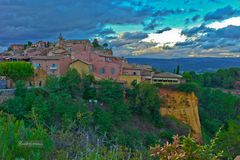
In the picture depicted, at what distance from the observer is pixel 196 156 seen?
7.82 ft

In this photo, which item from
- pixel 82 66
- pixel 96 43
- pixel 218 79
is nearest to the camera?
pixel 82 66

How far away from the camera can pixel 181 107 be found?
89.1 ft

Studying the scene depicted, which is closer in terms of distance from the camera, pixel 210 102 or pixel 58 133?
pixel 58 133

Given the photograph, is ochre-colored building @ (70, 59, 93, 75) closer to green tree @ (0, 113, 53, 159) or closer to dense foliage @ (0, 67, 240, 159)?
dense foliage @ (0, 67, 240, 159)

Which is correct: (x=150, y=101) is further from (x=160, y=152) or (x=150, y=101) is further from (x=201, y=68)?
(x=201, y=68)

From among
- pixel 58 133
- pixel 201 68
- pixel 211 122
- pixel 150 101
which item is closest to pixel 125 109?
pixel 150 101

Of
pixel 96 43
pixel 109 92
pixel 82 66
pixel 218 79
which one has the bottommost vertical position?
pixel 218 79

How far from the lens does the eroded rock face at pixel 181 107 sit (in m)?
26.9

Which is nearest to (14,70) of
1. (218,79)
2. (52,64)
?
(52,64)

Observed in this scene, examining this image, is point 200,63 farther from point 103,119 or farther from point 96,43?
point 103,119

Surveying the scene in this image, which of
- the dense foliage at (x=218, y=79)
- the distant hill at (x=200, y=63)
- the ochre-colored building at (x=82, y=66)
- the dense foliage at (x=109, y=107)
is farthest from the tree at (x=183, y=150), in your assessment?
the distant hill at (x=200, y=63)

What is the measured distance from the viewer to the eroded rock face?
26906 mm

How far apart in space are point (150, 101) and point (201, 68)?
111 feet

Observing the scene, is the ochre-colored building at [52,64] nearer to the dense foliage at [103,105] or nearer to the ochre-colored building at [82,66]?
the ochre-colored building at [82,66]
